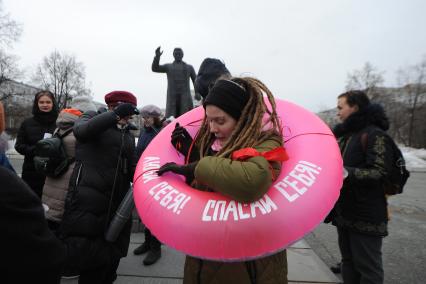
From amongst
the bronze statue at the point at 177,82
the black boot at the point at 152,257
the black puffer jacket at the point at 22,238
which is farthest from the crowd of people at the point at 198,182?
the bronze statue at the point at 177,82

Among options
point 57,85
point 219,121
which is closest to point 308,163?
point 219,121

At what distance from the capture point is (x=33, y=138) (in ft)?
11.4

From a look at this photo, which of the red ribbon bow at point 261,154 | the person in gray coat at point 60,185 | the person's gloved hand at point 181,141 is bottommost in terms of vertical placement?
the person in gray coat at point 60,185

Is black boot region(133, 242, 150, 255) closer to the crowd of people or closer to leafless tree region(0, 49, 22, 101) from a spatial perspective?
the crowd of people

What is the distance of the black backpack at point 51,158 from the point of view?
7.48 feet

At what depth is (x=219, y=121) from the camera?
57.1 inches

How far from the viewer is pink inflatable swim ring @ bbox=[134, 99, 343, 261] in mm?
1185

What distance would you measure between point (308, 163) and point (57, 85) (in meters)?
40.2

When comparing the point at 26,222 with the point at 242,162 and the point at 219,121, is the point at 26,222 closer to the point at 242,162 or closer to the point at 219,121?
the point at 242,162

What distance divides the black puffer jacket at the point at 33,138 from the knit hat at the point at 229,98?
2757mm

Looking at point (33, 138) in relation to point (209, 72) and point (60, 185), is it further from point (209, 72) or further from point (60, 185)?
point (209, 72)

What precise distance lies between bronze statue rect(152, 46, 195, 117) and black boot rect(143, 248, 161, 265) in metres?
2.82

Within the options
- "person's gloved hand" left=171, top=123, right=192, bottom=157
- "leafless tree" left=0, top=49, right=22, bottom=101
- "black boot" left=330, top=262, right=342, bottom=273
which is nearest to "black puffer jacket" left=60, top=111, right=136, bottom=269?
"person's gloved hand" left=171, top=123, right=192, bottom=157

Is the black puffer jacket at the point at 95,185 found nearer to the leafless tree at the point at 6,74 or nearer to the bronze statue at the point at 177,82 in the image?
the bronze statue at the point at 177,82
